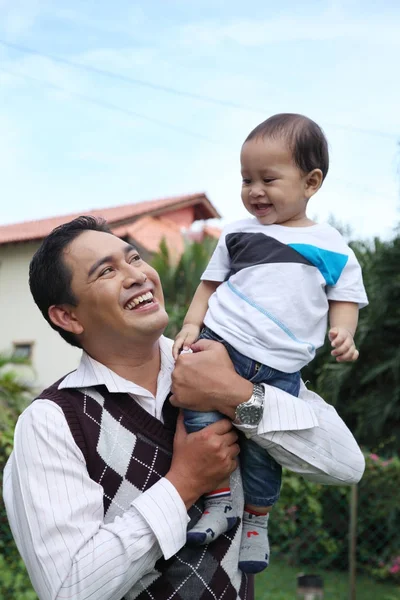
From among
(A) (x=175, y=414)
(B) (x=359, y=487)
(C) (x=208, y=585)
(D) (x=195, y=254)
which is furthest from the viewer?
(D) (x=195, y=254)

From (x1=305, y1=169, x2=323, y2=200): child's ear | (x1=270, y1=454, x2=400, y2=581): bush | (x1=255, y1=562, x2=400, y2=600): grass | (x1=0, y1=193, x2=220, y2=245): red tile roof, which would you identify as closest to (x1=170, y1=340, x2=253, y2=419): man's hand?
(x1=305, y1=169, x2=323, y2=200): child's ear

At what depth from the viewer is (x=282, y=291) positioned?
2.27 meters

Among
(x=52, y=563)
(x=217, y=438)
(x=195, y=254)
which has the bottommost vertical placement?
(x=195, y=254)

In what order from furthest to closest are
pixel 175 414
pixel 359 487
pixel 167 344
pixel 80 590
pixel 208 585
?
pixel 359 487 → pixel 167 344 → pixel 175 414 → pixel 208 585 → pixel 80 590

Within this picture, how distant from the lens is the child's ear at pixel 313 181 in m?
2.40

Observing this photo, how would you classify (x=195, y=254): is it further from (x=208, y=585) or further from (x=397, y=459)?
(x=208, y=585)

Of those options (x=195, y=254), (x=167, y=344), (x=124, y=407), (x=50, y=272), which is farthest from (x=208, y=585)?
(x=195, y=254)

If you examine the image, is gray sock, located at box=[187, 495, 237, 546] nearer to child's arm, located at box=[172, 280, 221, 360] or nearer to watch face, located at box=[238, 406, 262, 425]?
watch face, located at box=[238, 406, 262, 425]

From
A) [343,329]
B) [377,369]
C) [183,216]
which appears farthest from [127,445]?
[183,216]

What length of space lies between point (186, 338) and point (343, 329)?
449 mm

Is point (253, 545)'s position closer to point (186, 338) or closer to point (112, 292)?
point (186, 338)

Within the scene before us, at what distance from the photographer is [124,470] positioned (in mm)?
2129

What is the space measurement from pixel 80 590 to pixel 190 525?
346 millimetres

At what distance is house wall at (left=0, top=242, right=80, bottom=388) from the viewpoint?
19781 millimetres
